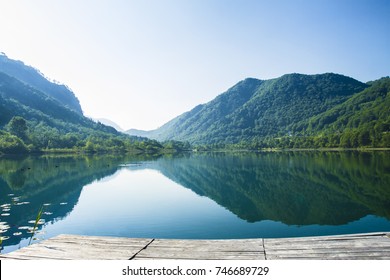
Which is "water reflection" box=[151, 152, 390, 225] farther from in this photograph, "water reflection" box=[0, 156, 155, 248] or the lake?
"water reflection" box=[0, 156, 155, 248]

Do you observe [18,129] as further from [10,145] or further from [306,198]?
[306,198]

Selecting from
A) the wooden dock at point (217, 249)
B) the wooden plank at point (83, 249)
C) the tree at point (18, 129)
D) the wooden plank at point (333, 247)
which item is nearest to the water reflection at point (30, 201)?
the wooden plank at point (83, 249)

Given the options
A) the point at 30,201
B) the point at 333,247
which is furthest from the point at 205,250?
the point at 30,201

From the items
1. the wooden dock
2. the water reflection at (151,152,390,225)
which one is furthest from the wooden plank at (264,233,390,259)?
the water reflection at (151,152,390,225)

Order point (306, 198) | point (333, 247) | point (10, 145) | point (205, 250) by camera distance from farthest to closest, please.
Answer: point (10, 145), point (306, 198), point (205, 250), point (333, 247)

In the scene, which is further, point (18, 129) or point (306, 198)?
point (18, 129)

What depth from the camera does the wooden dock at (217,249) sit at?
240 inches

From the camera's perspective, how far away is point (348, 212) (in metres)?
20.5

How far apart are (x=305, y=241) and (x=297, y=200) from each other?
19.5 meters

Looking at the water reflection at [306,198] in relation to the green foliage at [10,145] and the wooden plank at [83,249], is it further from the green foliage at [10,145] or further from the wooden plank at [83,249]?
the green foliage at [10,145]

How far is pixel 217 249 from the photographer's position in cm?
670
